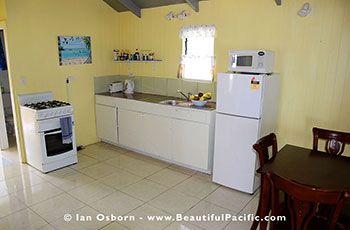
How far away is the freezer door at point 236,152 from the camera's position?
119 inches

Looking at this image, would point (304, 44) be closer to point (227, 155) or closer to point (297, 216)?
point (227, 155)

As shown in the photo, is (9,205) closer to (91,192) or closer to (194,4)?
(91,192)

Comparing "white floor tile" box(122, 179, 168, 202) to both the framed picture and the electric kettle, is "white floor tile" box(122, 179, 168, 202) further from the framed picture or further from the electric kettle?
the framed picture

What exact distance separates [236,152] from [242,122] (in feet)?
1.25

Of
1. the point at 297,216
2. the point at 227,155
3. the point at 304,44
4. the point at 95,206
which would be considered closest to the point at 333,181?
the point at 297,216

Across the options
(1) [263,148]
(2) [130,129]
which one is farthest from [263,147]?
(2) [130,129]

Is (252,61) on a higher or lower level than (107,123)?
higher

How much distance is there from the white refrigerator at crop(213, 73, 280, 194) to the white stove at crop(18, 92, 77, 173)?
2170mm

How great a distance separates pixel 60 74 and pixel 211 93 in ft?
7.99

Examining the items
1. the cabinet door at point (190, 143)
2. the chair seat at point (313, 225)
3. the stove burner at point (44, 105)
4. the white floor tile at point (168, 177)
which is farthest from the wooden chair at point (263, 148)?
the stove burner at point (44, 105)

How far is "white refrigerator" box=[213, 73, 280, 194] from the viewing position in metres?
2.90

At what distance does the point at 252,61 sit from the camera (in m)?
2.95

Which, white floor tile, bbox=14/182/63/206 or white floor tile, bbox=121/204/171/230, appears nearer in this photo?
white floor tile, bbox=121/204/171/230

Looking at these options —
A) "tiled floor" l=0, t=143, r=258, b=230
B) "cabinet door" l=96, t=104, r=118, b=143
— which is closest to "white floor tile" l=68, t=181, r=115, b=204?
"tiled floor" l=0, t=143, r=258, b=230
